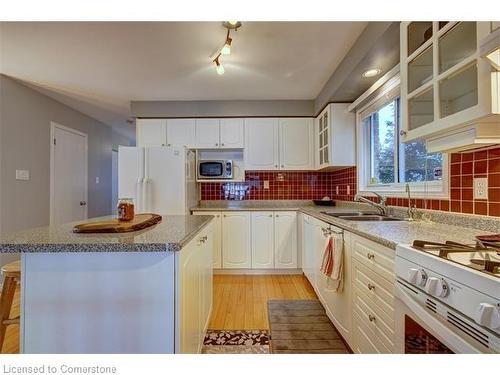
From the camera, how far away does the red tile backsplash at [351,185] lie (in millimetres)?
1359

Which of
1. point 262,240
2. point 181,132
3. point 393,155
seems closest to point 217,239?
point 262,240

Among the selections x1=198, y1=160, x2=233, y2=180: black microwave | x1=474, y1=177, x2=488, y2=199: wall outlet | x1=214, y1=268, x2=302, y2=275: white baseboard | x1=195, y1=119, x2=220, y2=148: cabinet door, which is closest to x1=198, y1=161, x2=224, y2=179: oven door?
x1=198, y1=160, x2=233, y2=180: black microwave

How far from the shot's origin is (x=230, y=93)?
3.29m

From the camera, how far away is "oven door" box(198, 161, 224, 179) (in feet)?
11.7

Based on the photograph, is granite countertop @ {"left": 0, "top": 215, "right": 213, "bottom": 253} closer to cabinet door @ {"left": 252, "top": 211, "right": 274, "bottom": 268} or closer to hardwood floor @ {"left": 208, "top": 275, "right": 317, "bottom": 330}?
hardwood floor @ {"left": 208, "top": 275, "right": 317, "bottom": 330}

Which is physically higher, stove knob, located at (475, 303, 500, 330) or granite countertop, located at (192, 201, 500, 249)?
granite countertop, located at (192, 201, 500, 249)

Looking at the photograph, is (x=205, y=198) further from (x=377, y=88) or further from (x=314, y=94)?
(x=377, y=88)

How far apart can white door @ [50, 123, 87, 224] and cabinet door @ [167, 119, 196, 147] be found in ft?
5.47

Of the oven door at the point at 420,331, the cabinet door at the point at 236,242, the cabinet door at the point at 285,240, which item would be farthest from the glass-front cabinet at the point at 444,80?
the cabinet door at the point at 236,242

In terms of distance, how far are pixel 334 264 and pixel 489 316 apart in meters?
1.21

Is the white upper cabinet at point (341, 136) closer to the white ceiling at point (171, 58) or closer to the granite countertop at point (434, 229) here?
the white ceiling at point (171, 58)

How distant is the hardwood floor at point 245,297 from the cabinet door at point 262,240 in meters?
0.18
